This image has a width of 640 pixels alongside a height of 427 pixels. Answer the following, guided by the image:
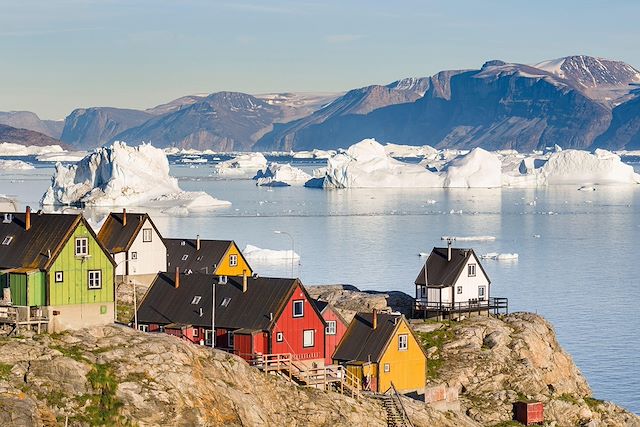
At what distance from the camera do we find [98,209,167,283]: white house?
49.2 meters

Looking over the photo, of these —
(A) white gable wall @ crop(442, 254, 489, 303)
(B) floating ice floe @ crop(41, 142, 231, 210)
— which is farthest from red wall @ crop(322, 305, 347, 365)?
(B) floating ice floe @ crop(41, 142, 231, 210)

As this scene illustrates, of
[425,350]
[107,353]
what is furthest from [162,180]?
[107,353]

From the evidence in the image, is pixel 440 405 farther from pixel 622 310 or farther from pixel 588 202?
pixel 588 202

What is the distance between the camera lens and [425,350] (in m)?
42.8

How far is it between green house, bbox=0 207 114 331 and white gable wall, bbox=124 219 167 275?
52.7 ft

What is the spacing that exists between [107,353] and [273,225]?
348ft

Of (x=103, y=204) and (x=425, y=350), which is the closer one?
(x=425, y=350)

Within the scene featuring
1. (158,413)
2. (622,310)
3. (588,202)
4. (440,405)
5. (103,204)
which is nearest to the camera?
(158,413)

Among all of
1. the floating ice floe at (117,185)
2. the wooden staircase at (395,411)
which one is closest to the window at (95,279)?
the wooden staircase at (395,411)

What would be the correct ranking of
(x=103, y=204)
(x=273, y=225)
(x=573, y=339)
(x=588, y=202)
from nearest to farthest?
1. (x=573, y=339)
2. (x=273, y=225)
3. (x=103, y=204)
4. (x=588, y=202)

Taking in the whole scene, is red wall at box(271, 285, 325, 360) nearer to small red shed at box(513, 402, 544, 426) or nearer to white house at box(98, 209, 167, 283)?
small red shed at box(513, 402, 544, 426)

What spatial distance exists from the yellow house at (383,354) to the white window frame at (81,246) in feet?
32.1

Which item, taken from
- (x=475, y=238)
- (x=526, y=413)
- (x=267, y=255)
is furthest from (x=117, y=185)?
(x=526, y=413)

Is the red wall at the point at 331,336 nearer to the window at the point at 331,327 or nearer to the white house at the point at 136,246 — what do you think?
the window at the point at 331,327
